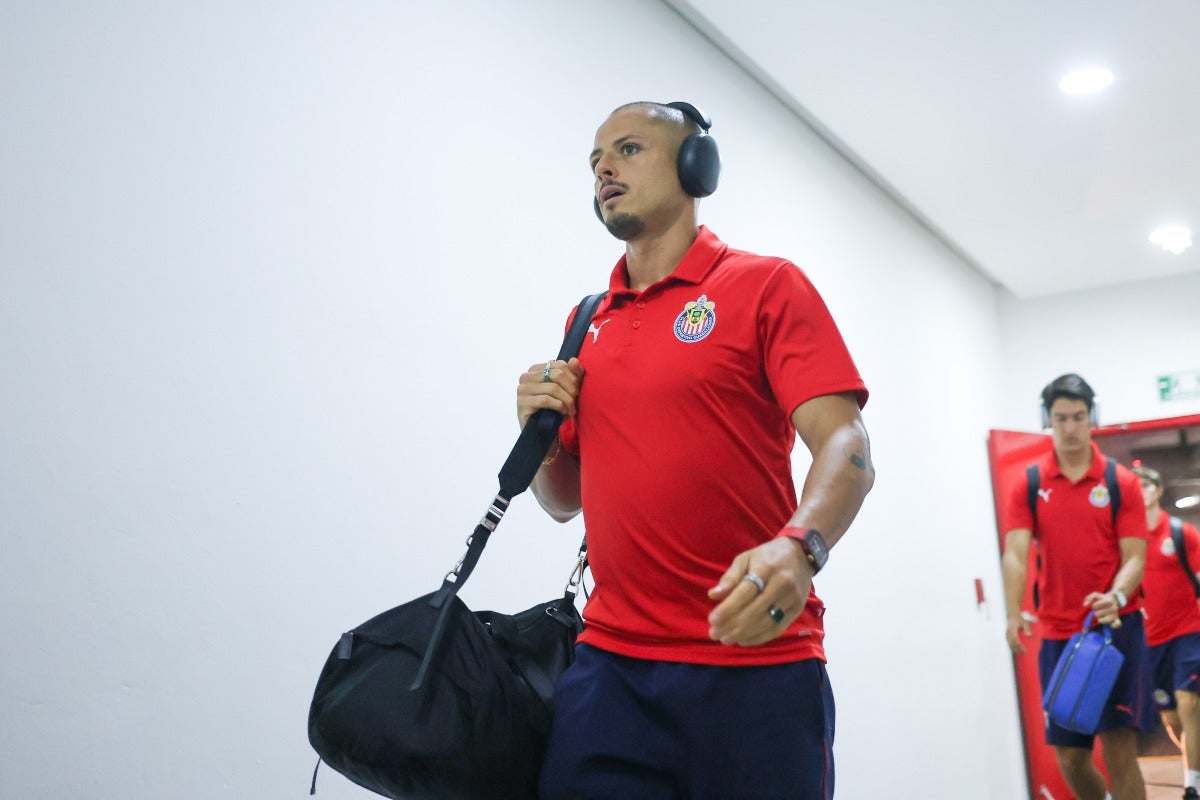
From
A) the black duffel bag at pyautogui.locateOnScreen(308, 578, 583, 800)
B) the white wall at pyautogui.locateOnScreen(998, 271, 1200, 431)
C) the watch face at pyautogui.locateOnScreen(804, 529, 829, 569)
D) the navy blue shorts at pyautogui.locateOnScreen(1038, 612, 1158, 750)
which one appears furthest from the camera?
the white wall at pyautogui.locateOnScreen(998, 271, 1200, 431)

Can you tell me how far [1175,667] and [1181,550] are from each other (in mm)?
665

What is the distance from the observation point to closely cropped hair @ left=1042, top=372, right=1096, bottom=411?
4727mm

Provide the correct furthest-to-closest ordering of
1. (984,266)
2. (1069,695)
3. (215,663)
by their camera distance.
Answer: (984,266) → (1069,695) → (215,663)

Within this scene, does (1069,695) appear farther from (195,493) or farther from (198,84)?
(198,84)

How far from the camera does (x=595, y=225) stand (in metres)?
3.58

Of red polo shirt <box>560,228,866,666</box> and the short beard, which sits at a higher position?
the short beard

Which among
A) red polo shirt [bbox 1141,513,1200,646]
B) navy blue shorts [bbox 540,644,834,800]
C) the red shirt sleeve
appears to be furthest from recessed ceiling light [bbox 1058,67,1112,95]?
navy blue shorts [bbox 540,644,834,800]

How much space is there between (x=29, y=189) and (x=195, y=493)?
0.66m

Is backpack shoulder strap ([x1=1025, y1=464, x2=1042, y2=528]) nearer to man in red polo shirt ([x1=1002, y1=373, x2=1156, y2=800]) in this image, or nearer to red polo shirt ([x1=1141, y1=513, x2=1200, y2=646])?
man in red polo shirt ([x1=1002, y1=373, x2=1156, y2=800])

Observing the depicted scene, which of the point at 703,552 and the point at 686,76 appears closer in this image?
the point at 703,552

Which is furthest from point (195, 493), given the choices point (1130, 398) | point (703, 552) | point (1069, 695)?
point (1130, 398)

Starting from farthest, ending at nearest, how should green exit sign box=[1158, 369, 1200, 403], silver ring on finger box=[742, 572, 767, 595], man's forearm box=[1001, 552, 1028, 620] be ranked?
green exit sign box=[1158, 369, 1200, 403] → man's forearm box=[1001, 552, 1028, 620] → silver ring on finger box=[742, 572, 767, 595]

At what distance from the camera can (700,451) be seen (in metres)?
1.57

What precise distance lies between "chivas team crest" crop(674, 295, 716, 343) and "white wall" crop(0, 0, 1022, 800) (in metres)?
1.11
